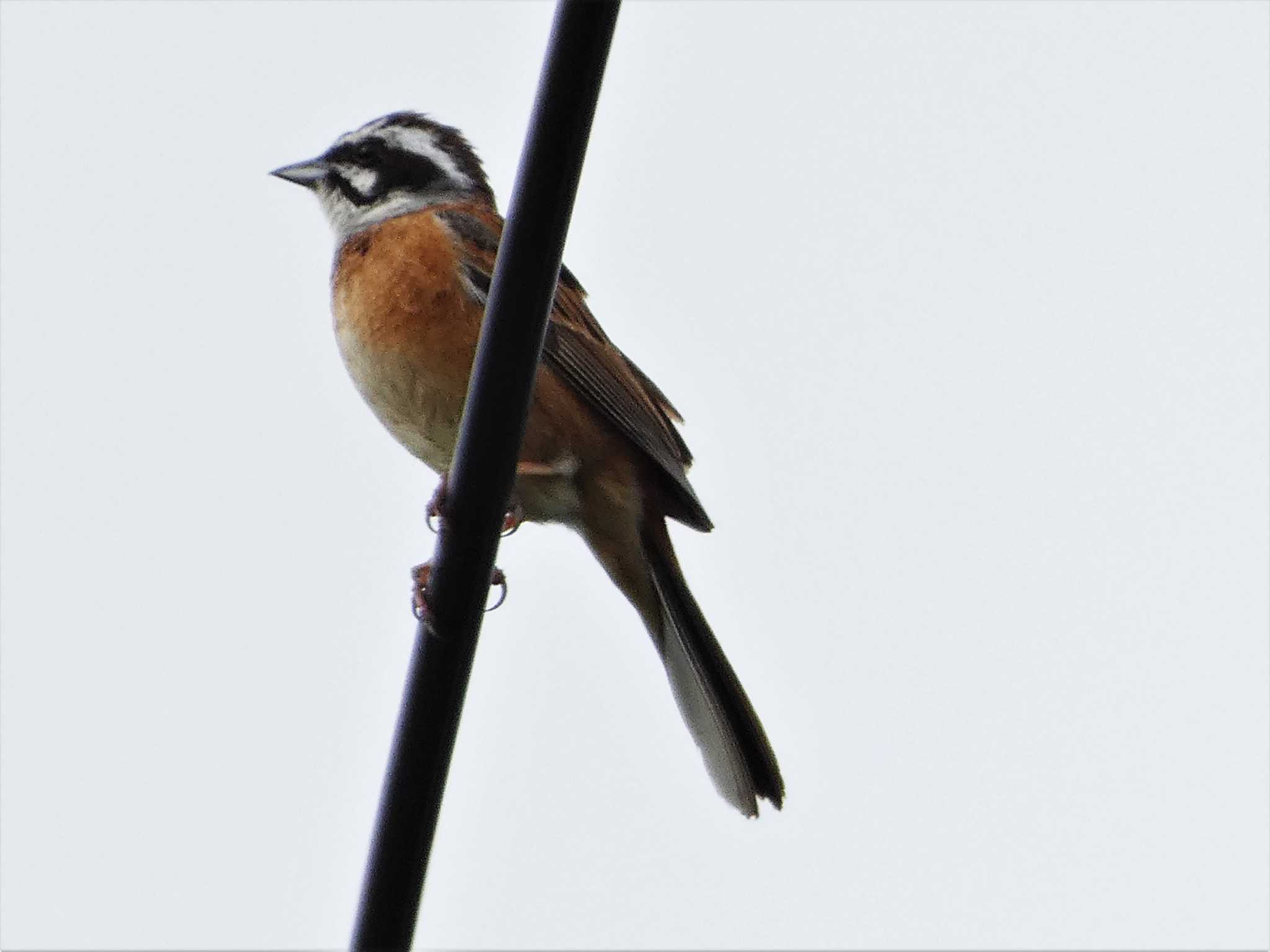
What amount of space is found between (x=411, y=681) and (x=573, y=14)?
1070 millimetres

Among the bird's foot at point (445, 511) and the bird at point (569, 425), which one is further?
the bird at point (569, 425)

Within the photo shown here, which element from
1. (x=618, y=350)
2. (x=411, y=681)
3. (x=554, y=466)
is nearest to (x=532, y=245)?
(x=411, y=681)

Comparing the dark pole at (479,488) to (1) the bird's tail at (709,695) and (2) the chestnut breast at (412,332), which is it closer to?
(1) the bird's tail at (709,695)

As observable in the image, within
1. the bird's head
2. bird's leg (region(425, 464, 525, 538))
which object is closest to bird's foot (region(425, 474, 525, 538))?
bird's leg (region(425, 464, 525, 538))

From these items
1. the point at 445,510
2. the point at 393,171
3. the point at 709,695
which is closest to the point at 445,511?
the point at 445,510

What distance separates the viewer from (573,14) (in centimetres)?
233

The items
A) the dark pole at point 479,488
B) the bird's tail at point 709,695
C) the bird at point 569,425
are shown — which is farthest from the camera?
the bird at point 569,425

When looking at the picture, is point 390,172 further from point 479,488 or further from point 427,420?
point 479,488

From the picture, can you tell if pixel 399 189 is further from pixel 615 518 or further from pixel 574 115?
pixel 574 115

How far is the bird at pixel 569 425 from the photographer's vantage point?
454 centimetres

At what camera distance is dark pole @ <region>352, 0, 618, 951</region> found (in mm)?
2447

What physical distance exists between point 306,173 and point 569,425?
1780 mm

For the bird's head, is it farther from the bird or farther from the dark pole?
the dark pole

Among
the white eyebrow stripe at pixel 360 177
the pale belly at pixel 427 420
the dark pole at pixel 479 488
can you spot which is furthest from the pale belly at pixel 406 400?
the dark pole at pixel 479 488
